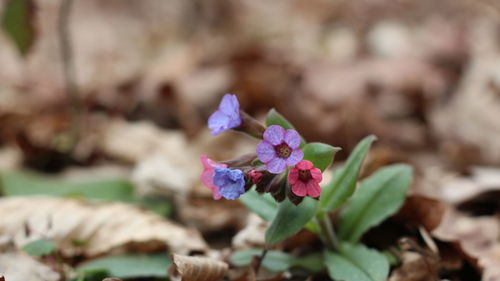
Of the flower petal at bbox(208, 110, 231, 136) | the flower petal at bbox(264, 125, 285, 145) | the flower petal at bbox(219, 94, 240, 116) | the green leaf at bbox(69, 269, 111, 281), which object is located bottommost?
the green leaf at bbox(69, 269, 111, 281)

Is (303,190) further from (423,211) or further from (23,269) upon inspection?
(23,269)

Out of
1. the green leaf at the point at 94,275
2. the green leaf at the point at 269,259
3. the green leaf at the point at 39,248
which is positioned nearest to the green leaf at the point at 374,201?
the green leaf at the point at 269,259

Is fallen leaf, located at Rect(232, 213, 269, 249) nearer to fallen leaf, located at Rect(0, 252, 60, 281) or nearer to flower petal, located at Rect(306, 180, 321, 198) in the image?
flower petal, located at Rect(306, 180, 321, 198)

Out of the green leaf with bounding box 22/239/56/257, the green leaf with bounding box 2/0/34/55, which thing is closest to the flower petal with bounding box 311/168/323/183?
the green leaf with bounding box 22/239/56/257

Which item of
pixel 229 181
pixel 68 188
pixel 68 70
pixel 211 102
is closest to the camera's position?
pixel 229 181

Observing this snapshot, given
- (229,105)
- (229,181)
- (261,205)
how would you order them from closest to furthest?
(229,181) → (229,105) → (261,205)

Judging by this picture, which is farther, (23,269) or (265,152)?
(23,269)

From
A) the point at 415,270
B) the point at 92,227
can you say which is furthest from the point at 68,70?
the point at 415,270
